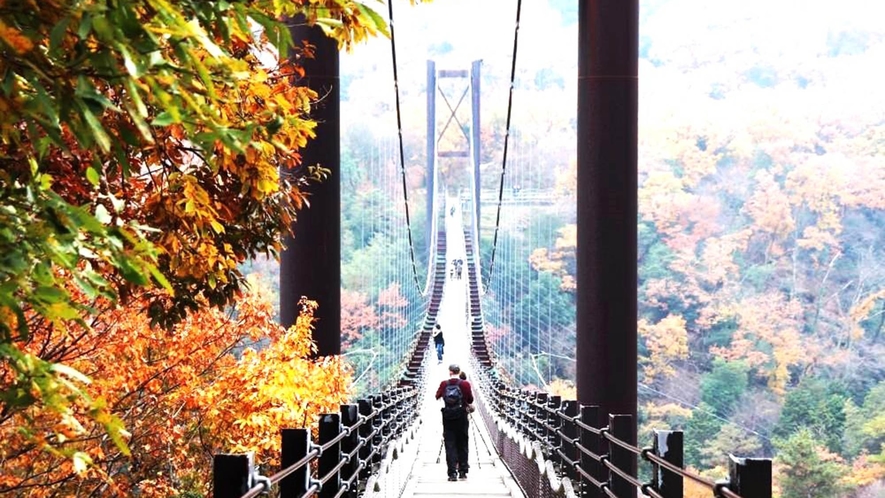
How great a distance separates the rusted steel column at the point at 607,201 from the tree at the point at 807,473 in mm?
25238

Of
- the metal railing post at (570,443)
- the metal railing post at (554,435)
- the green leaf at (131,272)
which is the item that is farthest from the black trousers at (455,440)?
the green leaf at (131,272)

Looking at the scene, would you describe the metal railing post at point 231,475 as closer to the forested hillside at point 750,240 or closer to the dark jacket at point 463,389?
the dark jacket at point 463,389

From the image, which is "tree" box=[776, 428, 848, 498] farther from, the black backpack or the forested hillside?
the black backpack

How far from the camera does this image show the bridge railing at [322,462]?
265 centimetres

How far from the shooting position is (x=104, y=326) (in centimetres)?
952

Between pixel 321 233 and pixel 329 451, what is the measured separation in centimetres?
501

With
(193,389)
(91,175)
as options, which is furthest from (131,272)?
(193,389)

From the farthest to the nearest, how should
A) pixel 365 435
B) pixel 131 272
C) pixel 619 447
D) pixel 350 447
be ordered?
pixel 365 435, pixel 350 447, pixel 619 447, pixel 131 272

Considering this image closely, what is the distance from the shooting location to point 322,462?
457 centimetres

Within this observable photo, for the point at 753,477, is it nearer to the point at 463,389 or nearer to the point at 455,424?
the point at 455,424

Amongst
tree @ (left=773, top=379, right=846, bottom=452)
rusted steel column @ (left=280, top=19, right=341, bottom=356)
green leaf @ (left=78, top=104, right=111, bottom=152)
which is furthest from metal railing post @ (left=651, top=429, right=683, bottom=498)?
tree @ (left=773, top=379, right=846, bottom=452)

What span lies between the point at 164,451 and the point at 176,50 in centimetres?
929

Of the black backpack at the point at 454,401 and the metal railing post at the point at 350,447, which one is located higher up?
the metal railing post at the point at 350,447

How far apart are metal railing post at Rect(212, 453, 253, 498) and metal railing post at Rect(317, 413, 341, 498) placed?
5.67 feet
